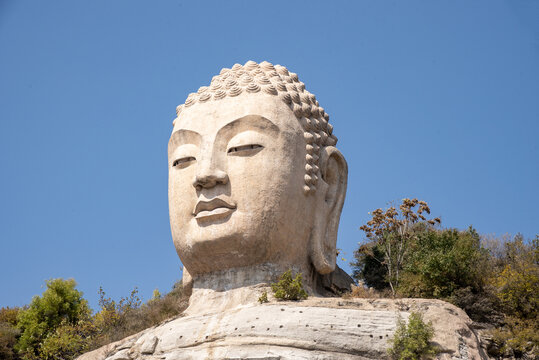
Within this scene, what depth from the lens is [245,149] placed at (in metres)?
13.6

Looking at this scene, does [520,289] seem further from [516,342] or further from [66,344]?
[66,344]

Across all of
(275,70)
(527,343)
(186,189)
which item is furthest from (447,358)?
(275,70)

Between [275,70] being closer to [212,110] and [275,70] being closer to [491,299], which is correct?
[212,110]

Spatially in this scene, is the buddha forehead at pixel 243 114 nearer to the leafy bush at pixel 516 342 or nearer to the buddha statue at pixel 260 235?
the buddha statue at pixel 260 235

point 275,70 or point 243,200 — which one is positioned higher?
point 275,70

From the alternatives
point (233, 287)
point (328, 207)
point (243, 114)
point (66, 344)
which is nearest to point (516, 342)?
point (328, 207)

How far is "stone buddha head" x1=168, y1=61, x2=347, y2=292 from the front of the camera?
13336mm

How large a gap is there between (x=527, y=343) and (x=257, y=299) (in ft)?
15.4

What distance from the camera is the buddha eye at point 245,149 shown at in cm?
1360

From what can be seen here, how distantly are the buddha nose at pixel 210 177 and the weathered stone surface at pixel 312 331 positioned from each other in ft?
7.06

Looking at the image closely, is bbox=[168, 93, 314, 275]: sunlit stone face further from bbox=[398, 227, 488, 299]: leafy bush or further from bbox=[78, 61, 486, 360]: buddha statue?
bbox=[398, 227, 488, 299]: leafy bush

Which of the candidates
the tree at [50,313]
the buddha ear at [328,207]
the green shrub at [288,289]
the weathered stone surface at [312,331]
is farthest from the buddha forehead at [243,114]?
the tree at [50,313]

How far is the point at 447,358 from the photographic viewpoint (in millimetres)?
11188

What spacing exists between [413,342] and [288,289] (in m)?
2.45
